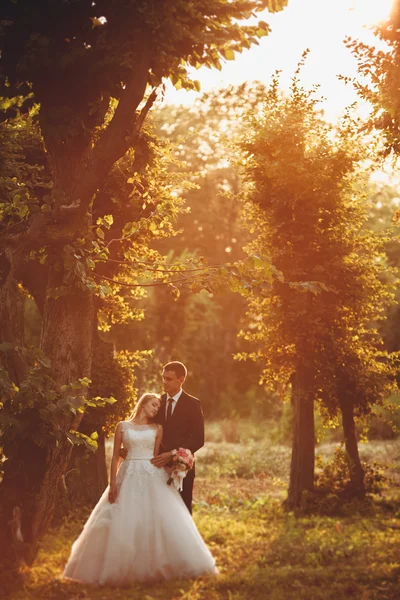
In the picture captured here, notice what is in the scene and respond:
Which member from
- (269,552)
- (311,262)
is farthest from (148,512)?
(311,262)

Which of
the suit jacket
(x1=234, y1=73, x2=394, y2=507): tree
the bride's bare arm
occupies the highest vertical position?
(x1=234, y1=73, x2=394, y2=507): tree

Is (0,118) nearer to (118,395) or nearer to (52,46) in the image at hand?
(52,46)

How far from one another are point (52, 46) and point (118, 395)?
7.95 meters

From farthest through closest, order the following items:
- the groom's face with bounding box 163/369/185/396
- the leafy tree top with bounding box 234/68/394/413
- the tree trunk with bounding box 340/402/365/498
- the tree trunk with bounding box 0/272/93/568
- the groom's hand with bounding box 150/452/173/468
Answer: the tree trunk with bounding box 340/402/365/498 < the leafy tree top with bounding box 234/68/394/413 < the groom's face with bounding box 163/369/185/396 < the groom's hand with bounding box 150/452/173/468 < the tree trunk with bounding box 0/272/93/568

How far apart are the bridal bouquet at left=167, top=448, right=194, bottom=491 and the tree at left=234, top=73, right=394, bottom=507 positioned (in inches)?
268

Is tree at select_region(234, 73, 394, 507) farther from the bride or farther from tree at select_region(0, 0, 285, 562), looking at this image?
tree at select_region(0, 0, 285, 562)

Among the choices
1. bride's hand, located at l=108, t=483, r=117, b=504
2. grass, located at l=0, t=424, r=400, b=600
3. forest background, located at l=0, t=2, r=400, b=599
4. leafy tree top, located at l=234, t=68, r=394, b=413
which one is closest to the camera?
forest background, located at l=0, t=2, r=400, b=599

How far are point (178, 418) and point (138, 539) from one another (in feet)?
5.86

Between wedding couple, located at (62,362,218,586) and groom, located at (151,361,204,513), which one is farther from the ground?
groom, located at (151,361,204,513)

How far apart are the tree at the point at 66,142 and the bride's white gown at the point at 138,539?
26.4 inches

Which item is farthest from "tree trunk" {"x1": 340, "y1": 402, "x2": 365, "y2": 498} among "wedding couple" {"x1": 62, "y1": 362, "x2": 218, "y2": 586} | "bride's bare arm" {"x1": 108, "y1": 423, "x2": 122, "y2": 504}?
"bride's bare arm" {"x1": 108, "y1": 423, "x2": 122, "y2": 504}

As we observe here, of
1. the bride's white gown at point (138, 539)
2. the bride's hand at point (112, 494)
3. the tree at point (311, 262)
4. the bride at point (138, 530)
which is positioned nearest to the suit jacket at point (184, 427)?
the bride at point (138, 530)

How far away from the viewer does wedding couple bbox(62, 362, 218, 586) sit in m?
9.49

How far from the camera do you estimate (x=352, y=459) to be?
1762cm
